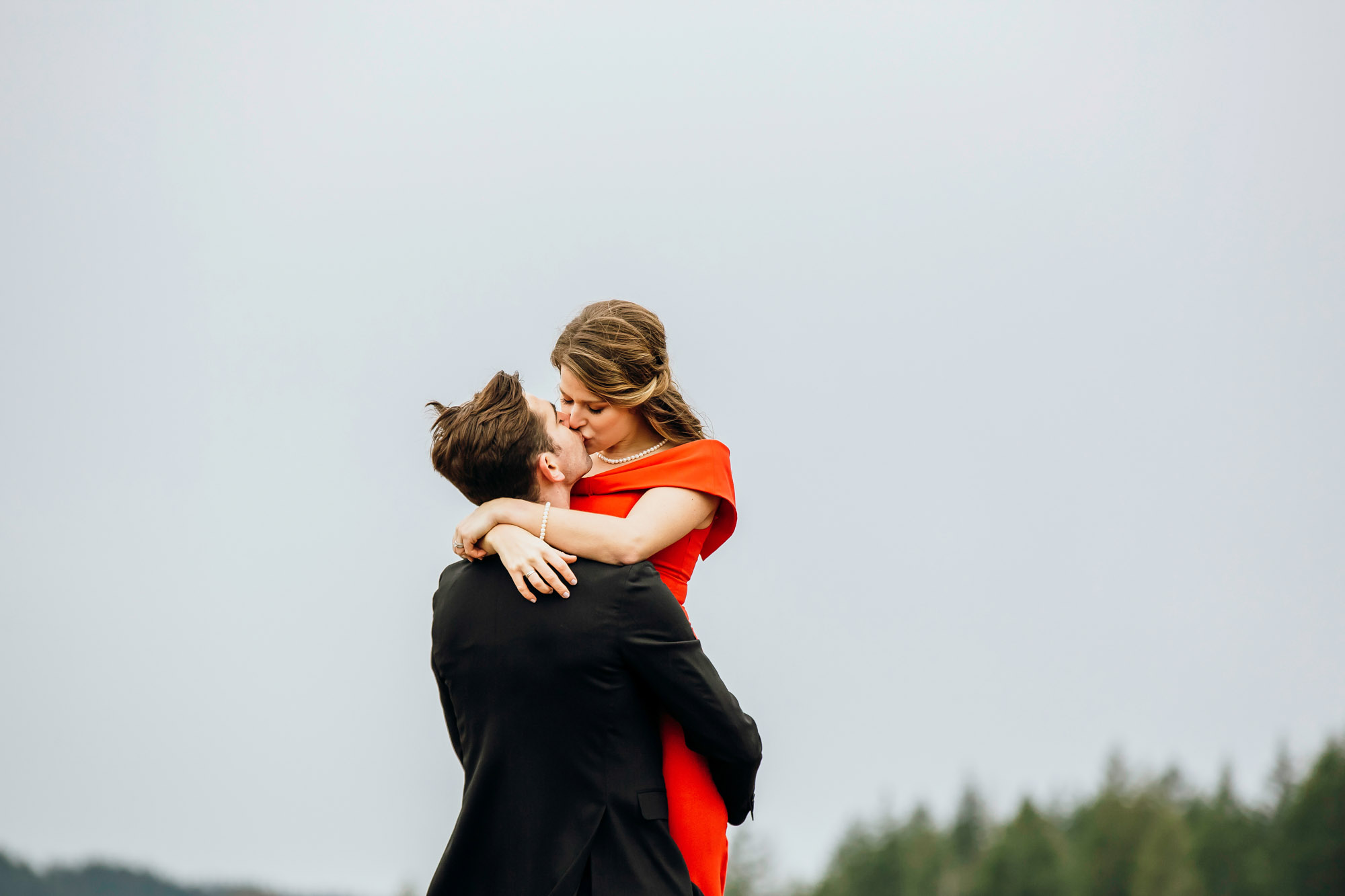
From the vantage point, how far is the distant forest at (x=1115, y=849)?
48.8 m

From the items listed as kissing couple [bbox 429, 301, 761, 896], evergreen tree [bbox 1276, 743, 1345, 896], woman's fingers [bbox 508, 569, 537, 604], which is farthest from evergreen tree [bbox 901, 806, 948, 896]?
woman's fingers [bbox 508, 569, 537, 604]

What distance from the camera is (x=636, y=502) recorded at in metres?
4.26

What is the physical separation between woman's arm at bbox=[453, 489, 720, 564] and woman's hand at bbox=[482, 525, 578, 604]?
0.06m

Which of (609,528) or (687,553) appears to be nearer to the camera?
(609,528)

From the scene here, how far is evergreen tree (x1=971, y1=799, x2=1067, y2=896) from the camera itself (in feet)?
194

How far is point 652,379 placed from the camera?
4562 millimetres

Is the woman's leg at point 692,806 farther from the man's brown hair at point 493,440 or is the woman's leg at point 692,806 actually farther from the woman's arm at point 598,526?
the man's brown hair at point 493,440

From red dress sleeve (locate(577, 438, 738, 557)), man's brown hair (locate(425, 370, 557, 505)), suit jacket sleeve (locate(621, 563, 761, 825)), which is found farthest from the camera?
red dress sleeve (locate(577, 438, 738, 557))

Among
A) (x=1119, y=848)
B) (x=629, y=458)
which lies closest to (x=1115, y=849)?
(x=1119, y=848)

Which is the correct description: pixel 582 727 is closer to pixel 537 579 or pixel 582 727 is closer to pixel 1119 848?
pixel 537 579

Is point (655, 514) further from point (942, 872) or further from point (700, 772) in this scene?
point (942, 872)

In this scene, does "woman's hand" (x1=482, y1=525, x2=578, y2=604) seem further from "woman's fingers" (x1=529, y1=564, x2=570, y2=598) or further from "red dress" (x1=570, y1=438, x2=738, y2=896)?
"red dress" (x1=570, y1=438, x2=738, y2=896)

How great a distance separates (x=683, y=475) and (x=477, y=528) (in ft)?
2.37

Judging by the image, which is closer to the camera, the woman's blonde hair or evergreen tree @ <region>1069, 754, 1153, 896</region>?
the woman's blonde hair
